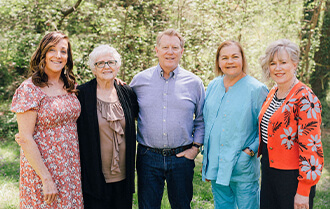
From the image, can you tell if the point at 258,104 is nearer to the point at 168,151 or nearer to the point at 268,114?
the point at 268,114

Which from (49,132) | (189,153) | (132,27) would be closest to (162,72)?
(189,153)

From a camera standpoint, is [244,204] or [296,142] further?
[244,204]

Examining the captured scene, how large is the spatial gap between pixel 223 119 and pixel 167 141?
1.99 ft

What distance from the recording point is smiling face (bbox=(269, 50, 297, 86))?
255 cm

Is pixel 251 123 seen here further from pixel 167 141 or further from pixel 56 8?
pixel 56 8

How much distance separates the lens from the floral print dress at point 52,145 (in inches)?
99.3

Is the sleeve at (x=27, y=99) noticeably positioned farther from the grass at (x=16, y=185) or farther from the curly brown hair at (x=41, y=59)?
the grass at (x=16, y=185)

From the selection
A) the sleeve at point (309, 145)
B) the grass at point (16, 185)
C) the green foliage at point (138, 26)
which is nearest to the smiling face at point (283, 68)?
the sleeve at point (309, 145)

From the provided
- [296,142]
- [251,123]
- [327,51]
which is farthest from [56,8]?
[327,51]

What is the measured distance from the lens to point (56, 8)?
272 inches

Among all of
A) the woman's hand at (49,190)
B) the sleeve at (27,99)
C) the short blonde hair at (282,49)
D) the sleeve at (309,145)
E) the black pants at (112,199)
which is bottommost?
the black pants at (112,199)

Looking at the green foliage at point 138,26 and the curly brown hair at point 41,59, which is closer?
the curly brown hair at point 41,59

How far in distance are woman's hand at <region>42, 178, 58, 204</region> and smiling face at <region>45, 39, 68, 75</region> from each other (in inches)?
38.0

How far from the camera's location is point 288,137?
2412 mm
